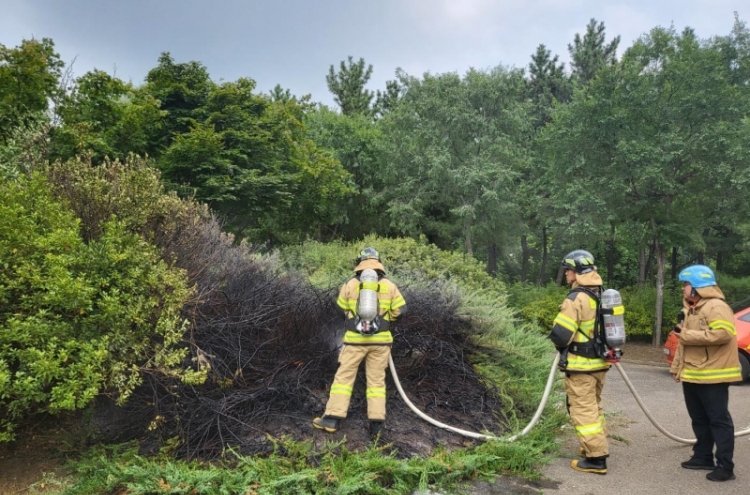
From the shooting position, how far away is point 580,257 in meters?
4.76

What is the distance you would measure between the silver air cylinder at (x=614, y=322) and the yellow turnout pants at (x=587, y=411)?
331mm

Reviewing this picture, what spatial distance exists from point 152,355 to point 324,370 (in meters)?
1.76

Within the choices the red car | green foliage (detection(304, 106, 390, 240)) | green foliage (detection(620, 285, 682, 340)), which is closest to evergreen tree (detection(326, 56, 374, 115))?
green foliage (detection(304, 106, 390, 240))

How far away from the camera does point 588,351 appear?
4531 mm

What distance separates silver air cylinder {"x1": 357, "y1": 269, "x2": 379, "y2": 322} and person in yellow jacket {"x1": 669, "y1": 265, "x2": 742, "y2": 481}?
8.59ft

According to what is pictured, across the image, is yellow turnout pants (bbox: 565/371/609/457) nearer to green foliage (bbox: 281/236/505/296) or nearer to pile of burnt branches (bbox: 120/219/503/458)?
pile of burnt branches (bbox: 120/219/503/458)

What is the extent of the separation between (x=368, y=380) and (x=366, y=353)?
243mm

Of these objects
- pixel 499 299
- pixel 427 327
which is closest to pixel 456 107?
pixel 499 299

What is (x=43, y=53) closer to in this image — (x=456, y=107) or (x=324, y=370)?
(x=324, y=370)

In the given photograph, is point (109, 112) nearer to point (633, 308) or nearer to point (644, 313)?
point (633, 308)

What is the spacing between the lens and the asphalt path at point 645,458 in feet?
13.6

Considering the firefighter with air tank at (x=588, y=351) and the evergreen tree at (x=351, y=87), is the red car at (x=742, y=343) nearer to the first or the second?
the firefighter with air tank at (x=588, y=351)

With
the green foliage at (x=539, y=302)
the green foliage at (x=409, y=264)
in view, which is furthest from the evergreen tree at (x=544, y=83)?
the green foliage at (x=409, y=264)

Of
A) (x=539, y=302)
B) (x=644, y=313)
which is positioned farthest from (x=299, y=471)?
(x=644, y=313)
